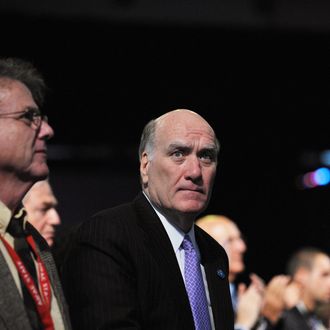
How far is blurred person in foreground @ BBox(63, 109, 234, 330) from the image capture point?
2.34 m

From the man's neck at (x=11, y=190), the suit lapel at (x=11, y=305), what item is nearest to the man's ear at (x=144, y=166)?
the man's neck at (x=11, y=190)

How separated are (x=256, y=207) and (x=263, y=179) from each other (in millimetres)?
389

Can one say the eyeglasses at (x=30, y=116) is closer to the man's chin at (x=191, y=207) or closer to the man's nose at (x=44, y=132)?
the man's nose at (x=44, y=132)

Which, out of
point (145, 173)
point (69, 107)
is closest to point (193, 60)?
point (69, 107)

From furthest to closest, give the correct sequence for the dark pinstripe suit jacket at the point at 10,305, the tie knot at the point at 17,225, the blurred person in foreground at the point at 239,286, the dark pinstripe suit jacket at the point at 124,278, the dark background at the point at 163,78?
the dark background at the point at 163,78
the blurred person in foreground at the point at 239,286
the dark pinstripe suit jacket at the point at 124,278
the tie knot at the point at 17,225
the dark pinstripe suit jacket at the point at 10,305

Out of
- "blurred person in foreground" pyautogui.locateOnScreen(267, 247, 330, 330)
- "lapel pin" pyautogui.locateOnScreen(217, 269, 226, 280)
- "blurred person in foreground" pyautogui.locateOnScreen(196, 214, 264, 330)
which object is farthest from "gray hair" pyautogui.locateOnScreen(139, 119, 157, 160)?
"blurred person in foreground" pyautogui.locateOnScreen(267, 247, 330, 330)

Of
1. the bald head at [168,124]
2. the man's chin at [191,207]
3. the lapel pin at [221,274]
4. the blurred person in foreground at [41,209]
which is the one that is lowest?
the lapel pin at [221,274]

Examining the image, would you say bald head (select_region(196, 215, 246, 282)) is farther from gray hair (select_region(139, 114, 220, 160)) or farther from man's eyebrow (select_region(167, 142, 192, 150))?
man's eyebrow (select_region(167, 142, 192, 150))

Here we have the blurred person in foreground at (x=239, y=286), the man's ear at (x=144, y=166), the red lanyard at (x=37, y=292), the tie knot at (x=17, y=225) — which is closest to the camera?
the red lanyard at (x=37, y=292)

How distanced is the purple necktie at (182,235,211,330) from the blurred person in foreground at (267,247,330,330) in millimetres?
2201

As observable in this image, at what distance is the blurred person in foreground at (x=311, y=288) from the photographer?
496cm

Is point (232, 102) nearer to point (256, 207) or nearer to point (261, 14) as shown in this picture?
point (261, 14)

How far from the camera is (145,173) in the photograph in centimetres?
266

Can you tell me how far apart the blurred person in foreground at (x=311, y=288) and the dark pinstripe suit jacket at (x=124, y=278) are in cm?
235
